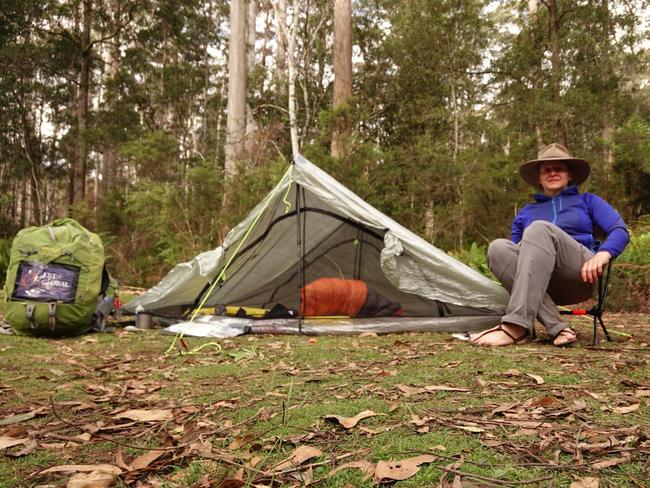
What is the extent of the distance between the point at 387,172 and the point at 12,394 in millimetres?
6715

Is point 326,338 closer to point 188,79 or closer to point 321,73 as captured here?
point 321,73

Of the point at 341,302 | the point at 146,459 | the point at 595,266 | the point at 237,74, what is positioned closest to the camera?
the point at 146,459

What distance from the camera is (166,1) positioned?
48.1 feet

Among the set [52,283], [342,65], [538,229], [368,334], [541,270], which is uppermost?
[342,65]

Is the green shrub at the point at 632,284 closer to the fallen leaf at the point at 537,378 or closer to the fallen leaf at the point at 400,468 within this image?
the fallen leaf at the point at 537,378

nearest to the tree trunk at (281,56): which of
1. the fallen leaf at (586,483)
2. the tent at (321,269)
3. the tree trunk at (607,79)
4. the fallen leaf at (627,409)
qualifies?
the tree trunk at (607,79)

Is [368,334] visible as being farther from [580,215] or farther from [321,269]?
[580,215]

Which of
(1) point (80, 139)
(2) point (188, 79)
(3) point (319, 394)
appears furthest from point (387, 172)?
(2) point (188, 79)

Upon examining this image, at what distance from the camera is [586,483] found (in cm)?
100

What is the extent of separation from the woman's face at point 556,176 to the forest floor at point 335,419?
94cm

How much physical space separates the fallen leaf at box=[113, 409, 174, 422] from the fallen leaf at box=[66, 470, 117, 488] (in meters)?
0.41

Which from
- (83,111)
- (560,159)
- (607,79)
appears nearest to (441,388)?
(560,159)

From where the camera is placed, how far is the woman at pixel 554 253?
262 cm

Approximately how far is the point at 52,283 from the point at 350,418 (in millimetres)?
2643
